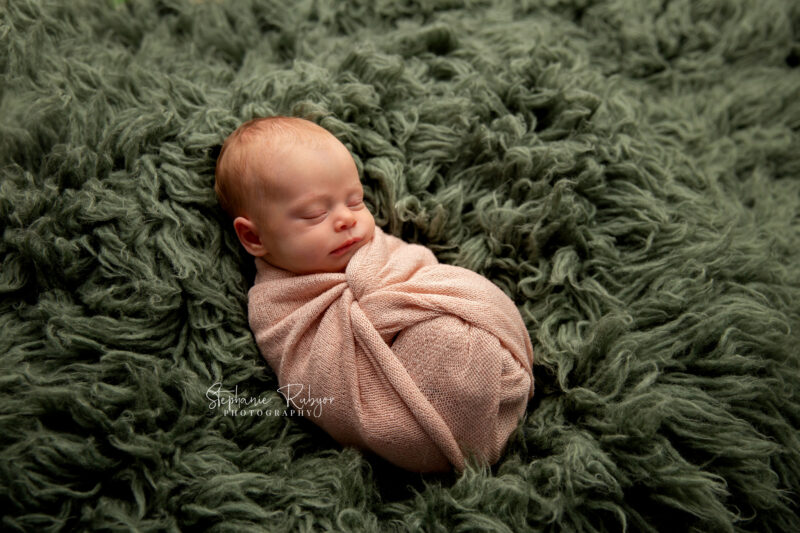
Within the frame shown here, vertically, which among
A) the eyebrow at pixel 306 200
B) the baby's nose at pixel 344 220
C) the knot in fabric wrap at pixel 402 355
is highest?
the eyebrow at pixel 306 200

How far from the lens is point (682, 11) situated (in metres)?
1.15

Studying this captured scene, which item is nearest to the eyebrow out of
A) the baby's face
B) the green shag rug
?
the baby's face

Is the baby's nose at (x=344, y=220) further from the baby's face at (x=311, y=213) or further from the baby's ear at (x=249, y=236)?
the baby's ear at (x=249, y=236)

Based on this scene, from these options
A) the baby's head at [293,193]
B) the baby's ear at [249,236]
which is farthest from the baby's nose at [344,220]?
the baby's ear at [249,236]

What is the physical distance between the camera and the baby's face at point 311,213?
76 cm

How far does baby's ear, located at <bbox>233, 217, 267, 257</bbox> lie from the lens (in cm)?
79

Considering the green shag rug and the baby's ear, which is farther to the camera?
the baby's ear

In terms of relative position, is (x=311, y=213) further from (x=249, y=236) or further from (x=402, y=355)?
(x=402, y=355)

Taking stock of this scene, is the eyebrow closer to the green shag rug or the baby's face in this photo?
the baby's face

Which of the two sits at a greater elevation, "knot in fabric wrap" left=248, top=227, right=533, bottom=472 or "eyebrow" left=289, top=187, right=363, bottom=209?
"eyebrow" left=289, top=187, right=363, bottom=209

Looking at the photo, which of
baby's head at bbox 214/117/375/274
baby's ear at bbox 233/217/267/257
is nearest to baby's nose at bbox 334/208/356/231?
baby's head at bbox 214/117/375/274

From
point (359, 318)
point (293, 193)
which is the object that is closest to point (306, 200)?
point (293, 193)

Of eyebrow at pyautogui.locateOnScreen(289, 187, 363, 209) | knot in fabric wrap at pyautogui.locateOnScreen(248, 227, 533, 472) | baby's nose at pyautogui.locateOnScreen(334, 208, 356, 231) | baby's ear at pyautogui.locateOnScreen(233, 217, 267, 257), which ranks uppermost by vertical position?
eyebrow at pyautogui.locateOnScreen(289, 187, 363, 209)

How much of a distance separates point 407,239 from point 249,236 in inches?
8.9
